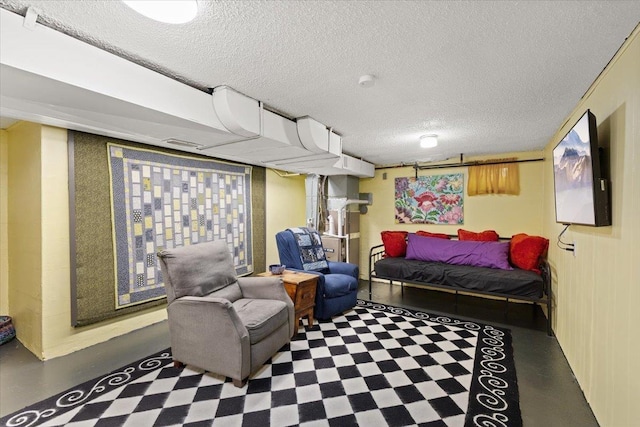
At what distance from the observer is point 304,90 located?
81.9 inches

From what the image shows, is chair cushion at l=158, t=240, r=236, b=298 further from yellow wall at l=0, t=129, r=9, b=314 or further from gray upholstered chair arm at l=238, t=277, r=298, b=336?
yellow wall at l=0, t=129, r=9, b=314

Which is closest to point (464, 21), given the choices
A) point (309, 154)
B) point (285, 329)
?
point (309, 154)

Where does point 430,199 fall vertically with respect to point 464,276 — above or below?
above

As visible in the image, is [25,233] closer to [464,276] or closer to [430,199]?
[464,276]

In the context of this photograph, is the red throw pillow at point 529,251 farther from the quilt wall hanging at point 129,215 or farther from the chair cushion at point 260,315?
the quilt wall hanging at point 129,215

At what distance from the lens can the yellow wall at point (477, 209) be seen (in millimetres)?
4027

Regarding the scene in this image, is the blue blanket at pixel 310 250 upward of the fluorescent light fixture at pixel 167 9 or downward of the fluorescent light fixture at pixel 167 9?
downward

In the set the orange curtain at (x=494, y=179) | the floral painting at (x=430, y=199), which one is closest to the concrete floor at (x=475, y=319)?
the floral painting at (x=430, y=199)

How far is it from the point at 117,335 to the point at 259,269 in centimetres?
190

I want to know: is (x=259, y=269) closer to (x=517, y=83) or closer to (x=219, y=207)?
(x=219, y=207)

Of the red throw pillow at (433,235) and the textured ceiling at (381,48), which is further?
the red throw pillow at (433,235)

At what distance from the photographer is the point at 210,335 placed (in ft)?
7.02

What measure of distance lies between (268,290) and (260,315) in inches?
16.2

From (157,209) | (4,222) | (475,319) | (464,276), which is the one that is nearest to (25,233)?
(4,222)
